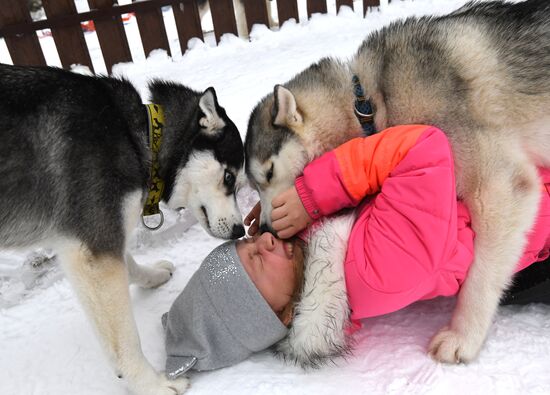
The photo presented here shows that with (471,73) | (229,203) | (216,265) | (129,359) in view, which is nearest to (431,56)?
(471,73)

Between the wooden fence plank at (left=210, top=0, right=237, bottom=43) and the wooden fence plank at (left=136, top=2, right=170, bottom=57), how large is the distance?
2.35 ft

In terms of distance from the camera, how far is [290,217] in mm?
2477

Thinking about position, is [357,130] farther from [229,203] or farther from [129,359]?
[129,359]

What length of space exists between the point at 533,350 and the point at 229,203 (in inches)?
72.5

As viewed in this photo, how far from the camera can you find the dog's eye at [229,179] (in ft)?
9.27

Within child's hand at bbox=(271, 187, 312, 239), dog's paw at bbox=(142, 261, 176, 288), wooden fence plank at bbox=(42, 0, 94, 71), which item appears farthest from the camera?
wooden fence plank at bbox=(42, 0, 94, 71)

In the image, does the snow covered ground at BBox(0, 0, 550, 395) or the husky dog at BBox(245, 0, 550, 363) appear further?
the husky dog at BBox(245, 0, 550, 363)

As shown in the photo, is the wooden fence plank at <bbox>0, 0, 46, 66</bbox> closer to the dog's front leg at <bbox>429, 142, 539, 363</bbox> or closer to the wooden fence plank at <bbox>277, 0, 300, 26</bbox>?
the wooden fence plank at <bbox>277, 0, 300, 26</bbox>

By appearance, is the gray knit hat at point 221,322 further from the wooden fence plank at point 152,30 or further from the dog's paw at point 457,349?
the wooden fence plank at point 152,30

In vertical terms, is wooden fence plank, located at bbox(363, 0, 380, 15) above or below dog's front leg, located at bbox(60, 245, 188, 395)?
above

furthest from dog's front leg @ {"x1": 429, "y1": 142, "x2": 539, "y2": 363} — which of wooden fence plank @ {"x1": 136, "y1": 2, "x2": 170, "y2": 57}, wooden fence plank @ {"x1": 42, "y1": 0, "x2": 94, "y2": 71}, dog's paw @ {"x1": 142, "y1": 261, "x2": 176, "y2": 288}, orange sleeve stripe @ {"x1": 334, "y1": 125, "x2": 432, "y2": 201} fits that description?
wooden fence plank @ {"x1": 42, "y1": 0, "x2": 94, "y2": 71}

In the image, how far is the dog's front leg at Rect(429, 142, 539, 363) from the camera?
7.20 ft

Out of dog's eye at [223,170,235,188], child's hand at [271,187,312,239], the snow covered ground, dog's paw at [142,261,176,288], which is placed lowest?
the snow covered ground

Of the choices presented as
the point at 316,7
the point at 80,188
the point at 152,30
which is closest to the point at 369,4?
the point at 316,7
